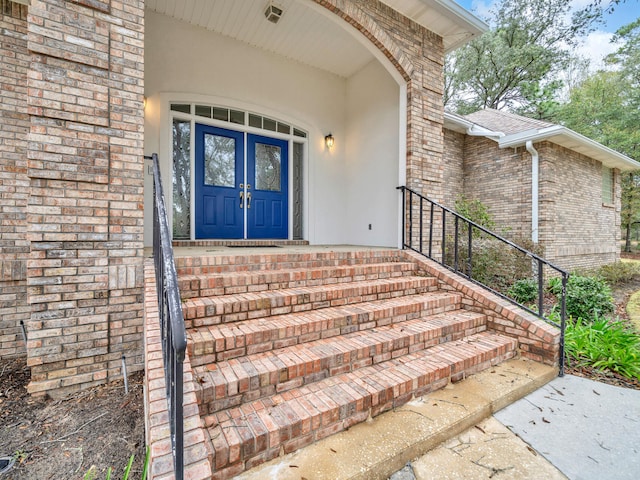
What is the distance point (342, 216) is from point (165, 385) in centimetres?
470

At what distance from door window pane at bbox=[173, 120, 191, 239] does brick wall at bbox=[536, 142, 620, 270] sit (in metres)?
7.34

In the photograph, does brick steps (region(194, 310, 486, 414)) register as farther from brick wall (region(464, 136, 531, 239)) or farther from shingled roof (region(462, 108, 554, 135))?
shingled roof (region(462, 108, 554, 135))

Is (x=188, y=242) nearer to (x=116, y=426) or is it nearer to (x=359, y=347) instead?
(x=116, y=426)

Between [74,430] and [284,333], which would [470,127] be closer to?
[284,333]

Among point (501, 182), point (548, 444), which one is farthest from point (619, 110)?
point (548, 444)

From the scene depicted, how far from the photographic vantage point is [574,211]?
25.0 ft

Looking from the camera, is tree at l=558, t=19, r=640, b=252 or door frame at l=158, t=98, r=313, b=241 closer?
door frame at l=158, t=98, r=313, b=241

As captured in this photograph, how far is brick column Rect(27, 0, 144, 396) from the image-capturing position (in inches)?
88.2

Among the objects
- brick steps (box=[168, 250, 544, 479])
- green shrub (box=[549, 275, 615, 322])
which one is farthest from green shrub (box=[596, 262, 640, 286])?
brick steps (box=[168, 250, 544, 479])

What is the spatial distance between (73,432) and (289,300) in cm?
164

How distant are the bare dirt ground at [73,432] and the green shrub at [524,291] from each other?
232 inches

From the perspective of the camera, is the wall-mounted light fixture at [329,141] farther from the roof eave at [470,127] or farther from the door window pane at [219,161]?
the roof eave at [470,127]

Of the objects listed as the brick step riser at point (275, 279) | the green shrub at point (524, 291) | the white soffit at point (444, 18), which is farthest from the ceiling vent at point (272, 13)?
the green shrub at point (524, 291)

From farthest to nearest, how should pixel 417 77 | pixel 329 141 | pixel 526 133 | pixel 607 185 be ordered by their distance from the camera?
pixel 607 185 → pixel 526 133 → pixel 329 141 → pixel 417 77
